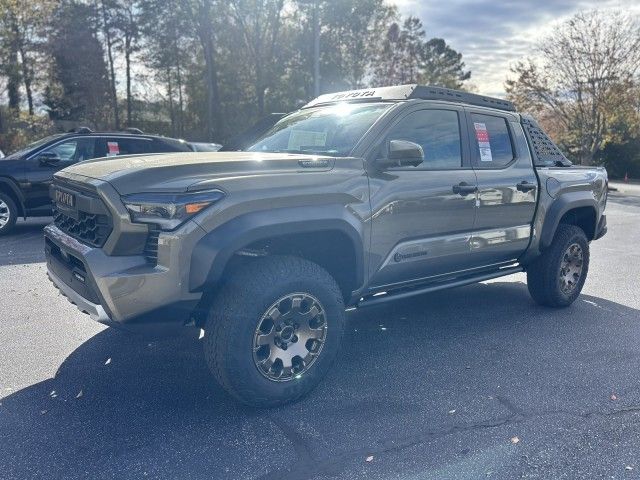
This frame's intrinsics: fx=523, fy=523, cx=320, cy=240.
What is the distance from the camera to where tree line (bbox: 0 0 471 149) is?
1050 inches

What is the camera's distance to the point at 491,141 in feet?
14.8

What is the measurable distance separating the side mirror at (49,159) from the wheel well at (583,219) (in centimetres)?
750

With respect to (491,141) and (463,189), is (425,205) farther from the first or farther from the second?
(491,141)

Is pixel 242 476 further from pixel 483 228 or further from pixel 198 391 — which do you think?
pixel 483 228

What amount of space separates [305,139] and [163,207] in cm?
152

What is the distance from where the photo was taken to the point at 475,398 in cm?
330

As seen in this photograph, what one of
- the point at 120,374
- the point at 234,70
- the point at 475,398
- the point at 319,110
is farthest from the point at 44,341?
the point at 234,70

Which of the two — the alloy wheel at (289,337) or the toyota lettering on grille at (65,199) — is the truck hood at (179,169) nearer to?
the toyota lettering on grille at (65,199)

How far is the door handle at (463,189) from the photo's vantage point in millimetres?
3955

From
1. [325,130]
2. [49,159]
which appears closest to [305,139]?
[325,130]

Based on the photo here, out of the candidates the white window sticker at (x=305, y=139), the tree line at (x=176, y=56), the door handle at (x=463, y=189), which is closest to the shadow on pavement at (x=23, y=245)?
the white window sticker at (x=305, y=139)

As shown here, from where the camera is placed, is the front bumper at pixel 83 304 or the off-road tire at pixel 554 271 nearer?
the front bumper at pixel 83 304

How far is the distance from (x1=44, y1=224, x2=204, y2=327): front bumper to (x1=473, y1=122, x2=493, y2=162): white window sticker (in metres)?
2.66

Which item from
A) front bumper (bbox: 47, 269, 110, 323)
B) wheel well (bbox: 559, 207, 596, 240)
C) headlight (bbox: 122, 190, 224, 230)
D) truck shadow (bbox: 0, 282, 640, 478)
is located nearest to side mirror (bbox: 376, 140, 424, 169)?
headlight (bbox: 122, 190, 224, 230)
